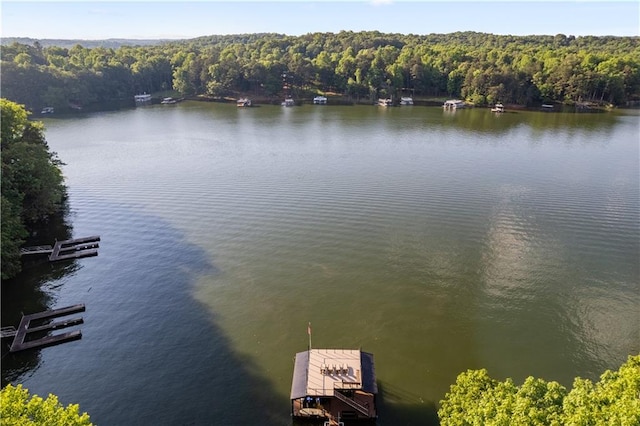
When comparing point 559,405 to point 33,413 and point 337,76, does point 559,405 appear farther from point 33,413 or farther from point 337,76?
point 337,76

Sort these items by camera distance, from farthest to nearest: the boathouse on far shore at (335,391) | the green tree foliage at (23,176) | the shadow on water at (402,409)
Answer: the green tree foliage at (23,176) < the shadow on water at (402,409) < the boathouse on far shore at (335,391)

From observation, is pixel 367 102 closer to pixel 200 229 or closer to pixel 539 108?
pixel 539 108

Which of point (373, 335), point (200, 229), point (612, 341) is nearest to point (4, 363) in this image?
point (200, 229)

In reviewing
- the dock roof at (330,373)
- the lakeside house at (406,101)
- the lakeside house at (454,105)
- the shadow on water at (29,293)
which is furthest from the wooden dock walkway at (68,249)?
the lakeside house at (454,105)

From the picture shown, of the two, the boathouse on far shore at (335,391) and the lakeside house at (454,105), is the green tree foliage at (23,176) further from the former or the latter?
the lakeside house at (454,105)

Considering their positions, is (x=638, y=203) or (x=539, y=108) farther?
(x=539, y=108)

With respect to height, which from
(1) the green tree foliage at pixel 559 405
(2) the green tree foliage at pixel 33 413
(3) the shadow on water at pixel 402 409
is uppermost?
(1) the green tree foliage at pixel 559 405
